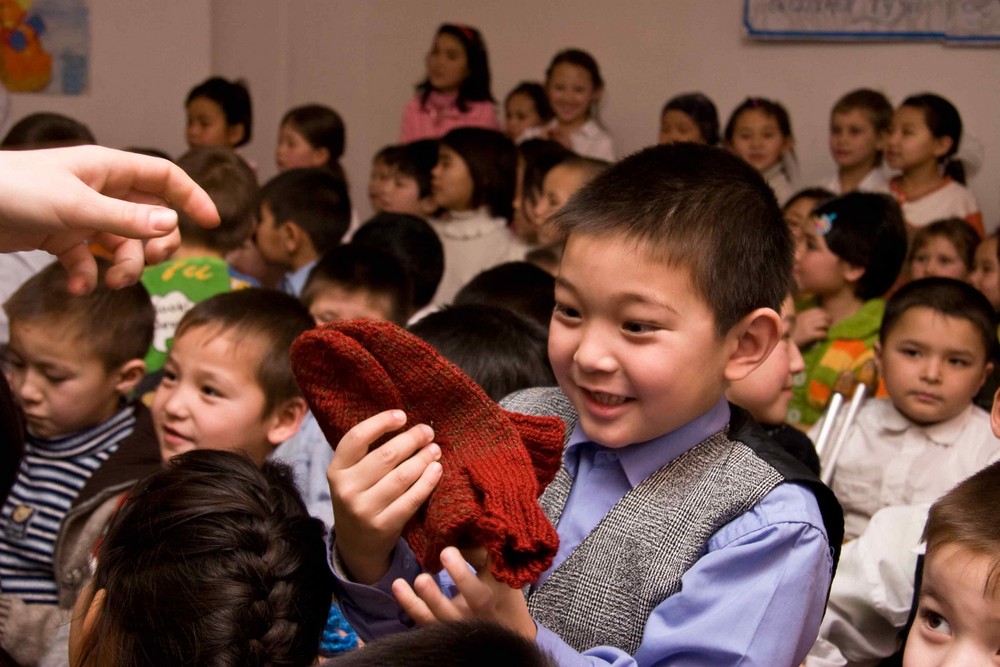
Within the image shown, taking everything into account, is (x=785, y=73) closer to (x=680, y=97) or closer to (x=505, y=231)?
(x=680, y=97)

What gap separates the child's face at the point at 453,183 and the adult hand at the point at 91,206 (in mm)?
3606

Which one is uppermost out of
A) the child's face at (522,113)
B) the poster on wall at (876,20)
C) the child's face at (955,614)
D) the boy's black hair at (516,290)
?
the poster on wall at (876,20)

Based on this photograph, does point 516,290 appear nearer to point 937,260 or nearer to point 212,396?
point 212,396

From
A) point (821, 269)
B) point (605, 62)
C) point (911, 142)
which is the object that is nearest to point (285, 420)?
point (821, 269)

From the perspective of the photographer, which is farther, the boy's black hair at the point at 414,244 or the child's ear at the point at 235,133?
the child's ear at the point at 235,133

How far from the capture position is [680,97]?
580cm

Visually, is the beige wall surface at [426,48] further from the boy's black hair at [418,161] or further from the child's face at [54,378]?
the child's face at [54,378]

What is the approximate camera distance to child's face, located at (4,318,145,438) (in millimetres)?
2305

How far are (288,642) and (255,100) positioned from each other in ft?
21.9

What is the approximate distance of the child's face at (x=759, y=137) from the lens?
5.37m

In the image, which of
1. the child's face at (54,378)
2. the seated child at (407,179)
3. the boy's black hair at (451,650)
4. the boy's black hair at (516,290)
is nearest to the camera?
the boy's black hair at (451,650)

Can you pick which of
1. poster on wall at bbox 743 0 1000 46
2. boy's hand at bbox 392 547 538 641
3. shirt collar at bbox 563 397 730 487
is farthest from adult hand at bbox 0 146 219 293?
poster on wall at bbox 743 0 1000 46

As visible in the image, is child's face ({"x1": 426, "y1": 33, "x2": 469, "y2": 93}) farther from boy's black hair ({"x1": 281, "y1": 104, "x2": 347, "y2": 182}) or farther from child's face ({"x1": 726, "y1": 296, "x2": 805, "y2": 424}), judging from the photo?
child's face ({"x1": 726, "y1": 296, "x2": 805, "y2": 424})

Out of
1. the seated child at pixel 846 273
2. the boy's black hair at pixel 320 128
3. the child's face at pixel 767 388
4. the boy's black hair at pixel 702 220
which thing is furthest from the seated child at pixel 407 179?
the boy's black hair at pixel 702 220
